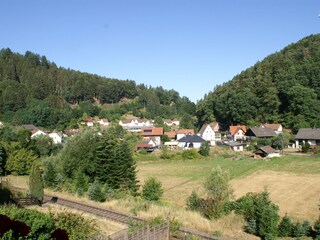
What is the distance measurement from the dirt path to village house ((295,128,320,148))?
24.1m

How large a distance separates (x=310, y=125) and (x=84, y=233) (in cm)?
7316

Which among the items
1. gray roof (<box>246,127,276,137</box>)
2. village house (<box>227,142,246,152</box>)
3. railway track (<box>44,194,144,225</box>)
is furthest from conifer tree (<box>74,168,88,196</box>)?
gray roof (<box>246,127,276,137</box>)

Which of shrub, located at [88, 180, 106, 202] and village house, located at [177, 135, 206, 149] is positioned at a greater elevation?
village house, located at [177, 135, 206, 149]

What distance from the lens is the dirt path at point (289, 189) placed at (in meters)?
25.6

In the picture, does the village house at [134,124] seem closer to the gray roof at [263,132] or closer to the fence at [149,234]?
the gray roof at [263,132]

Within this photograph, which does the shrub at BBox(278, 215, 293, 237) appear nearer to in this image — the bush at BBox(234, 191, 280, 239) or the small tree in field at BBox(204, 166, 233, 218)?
the bush at BBox(234, 191, 280, 239)

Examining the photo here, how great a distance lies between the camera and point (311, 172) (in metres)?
41.0

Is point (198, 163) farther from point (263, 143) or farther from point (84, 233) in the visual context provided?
point (84, 233)

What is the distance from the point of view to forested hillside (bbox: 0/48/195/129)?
97.7 m

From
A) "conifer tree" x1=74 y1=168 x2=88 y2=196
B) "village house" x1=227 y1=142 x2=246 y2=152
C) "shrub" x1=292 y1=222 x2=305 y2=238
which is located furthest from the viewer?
"village house" x1=227 y1=142 x2=246 y2=152

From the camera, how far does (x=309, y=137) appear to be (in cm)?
6238

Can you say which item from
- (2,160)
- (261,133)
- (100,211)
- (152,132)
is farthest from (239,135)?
(100,211)

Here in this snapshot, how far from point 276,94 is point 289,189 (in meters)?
58.6

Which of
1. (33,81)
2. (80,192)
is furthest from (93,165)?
(33,81)
